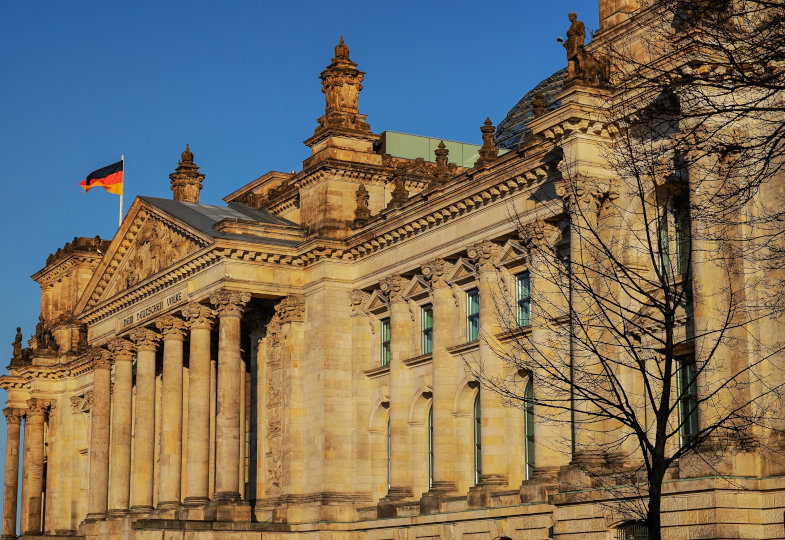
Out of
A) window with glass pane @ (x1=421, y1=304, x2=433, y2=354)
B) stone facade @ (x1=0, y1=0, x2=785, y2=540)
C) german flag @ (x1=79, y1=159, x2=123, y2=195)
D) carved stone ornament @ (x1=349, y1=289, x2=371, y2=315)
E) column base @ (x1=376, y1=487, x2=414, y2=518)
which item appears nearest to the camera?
stone facade @ (x1=0, y1=0, x2=785, y2=540)

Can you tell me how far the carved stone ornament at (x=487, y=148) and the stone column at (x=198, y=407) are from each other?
42.8 feet

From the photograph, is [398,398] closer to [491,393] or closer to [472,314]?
[472,314]

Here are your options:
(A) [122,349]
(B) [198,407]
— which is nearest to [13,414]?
(A) [122,349]

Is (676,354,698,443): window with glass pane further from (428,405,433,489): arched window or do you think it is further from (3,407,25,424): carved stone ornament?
(3,407,25,424): carved stone ornament

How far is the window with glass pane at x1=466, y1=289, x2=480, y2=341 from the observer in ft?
133

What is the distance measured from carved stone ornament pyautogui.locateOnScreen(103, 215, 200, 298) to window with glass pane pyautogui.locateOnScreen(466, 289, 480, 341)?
38.5 ft

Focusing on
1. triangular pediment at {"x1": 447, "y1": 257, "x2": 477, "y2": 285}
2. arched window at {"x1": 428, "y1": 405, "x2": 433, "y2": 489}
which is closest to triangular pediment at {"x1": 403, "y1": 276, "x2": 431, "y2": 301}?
triangular pediment at {"x1": 447, "y1": 257, "x2": 477, "y2": 285}

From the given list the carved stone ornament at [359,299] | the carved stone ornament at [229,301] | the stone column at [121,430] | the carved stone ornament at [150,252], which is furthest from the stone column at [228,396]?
the stone column at [121,430]

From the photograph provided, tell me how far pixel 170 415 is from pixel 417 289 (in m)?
11.9

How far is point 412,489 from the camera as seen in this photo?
42.5 metres

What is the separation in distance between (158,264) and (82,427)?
19.7 m

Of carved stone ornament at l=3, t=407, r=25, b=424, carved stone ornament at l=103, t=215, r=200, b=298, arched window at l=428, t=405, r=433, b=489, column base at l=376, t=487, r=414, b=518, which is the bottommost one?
column base at l=376, t=487, r=414, b=518

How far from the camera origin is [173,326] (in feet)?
162

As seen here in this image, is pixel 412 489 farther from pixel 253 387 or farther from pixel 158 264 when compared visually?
pixel 158 264
